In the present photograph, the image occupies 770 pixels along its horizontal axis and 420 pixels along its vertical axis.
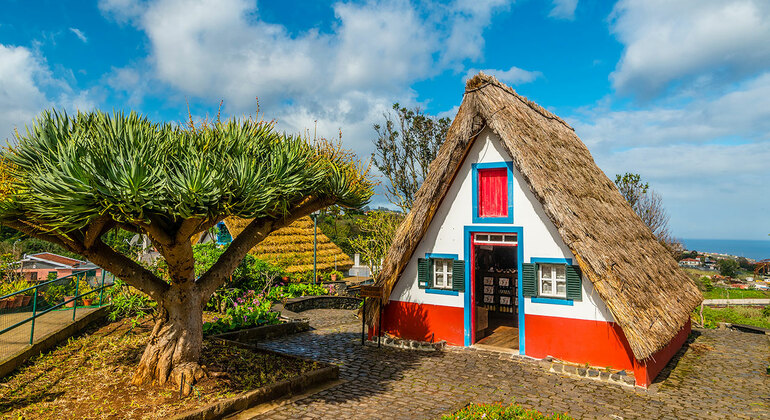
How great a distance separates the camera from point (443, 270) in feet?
37.5

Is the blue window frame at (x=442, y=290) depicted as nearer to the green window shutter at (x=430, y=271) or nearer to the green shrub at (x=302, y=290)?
the green window shutter at (x=430, y=271)

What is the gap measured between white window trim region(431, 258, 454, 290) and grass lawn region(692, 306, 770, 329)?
1028 cm

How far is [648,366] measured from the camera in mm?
8758

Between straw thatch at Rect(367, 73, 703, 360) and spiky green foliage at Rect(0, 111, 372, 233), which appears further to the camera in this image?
straw thatch at Rect(367, 73, 703, 360)

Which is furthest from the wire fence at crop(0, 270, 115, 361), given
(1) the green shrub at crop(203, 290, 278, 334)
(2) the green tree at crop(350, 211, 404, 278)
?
(2) the green tree at crop(350, 211, 404, 278)

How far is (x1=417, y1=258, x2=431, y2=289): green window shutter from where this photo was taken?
1142cm

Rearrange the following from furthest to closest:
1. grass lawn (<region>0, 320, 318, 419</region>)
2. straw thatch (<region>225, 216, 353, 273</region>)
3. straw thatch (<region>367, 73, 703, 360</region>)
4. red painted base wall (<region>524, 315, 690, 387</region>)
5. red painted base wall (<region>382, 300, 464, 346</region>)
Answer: straw thatch (<region>225, 216, 353, 273</region>) < red painted base wall (<region>382, 300, 464, 346</region>) < red painted base wall (<region>524, 315, 690, 387</region>) < straw thatch (<region>367, 73, 703, 360</region>) < grass lawn (<region>0, 320, 318, 419</region>)

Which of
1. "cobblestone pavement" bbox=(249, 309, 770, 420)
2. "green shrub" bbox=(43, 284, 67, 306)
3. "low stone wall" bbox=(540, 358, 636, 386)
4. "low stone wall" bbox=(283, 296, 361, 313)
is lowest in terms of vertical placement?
"cobblestone pavement" bbox=(249, 309, 770, 420)

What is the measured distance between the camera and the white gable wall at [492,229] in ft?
31.8

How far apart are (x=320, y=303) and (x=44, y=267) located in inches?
532

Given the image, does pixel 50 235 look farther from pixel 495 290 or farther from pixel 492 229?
pixel 495 290

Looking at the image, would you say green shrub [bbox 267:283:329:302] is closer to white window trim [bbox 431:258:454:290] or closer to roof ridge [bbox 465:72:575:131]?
white window trim [bbox 431:258:454:290]

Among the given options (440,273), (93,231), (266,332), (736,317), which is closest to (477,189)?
(440,273)

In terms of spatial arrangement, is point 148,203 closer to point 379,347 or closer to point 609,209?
point 379,347
